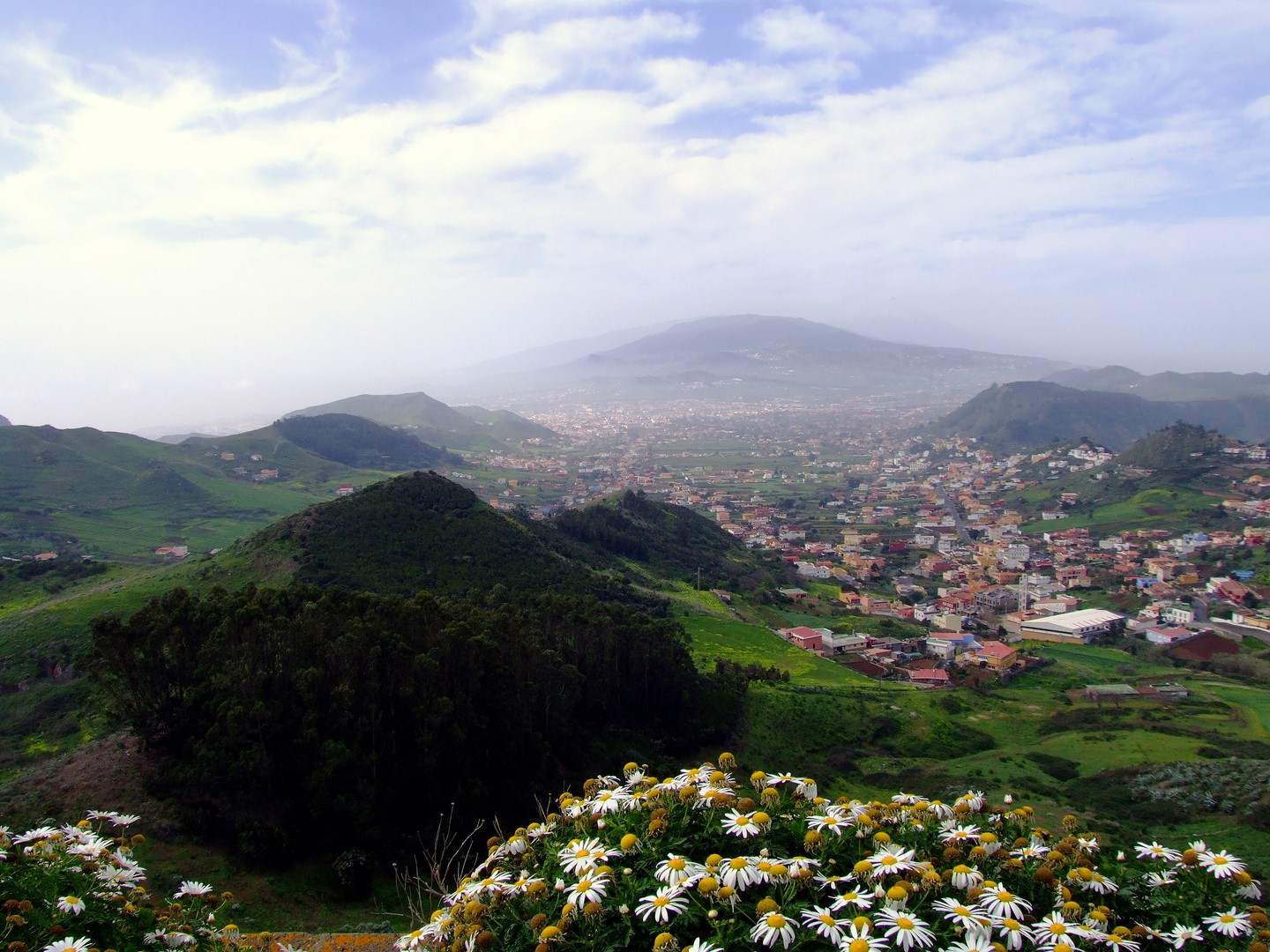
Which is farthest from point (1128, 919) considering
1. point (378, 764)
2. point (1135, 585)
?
point (1135, 585)

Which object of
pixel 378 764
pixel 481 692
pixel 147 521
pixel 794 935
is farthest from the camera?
pixel 147 521

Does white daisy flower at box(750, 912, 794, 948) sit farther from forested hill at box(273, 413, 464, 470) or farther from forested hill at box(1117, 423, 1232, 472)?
forested hill at box(273, 413, 464, 470)

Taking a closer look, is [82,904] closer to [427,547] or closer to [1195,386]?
[427,547]

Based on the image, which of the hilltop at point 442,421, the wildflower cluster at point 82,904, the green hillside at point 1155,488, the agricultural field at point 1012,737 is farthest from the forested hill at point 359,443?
the wildflower cluster at point 82,904

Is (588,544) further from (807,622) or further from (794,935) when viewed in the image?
(794,935)

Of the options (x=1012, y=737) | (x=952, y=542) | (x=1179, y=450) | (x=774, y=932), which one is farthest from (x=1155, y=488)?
(x=774, y=932)

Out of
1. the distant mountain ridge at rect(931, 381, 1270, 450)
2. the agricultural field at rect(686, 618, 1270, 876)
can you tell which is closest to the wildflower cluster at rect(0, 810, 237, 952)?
the agricultural field at rect(686, 618, 1270, 876)
